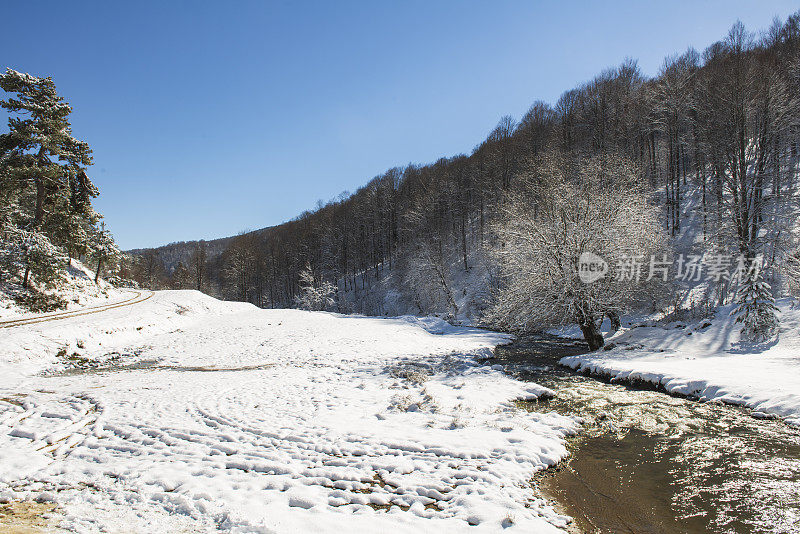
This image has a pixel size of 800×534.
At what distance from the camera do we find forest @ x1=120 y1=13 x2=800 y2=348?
17016mm

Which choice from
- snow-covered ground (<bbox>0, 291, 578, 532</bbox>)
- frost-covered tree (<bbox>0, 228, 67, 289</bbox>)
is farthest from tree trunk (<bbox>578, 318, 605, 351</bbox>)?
frost-covered tree (<bbox>0, 228, 67, 289</bbox>)

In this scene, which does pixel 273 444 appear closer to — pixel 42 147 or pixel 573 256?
pixel 573 256

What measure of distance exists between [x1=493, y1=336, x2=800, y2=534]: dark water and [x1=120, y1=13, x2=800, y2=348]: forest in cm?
800

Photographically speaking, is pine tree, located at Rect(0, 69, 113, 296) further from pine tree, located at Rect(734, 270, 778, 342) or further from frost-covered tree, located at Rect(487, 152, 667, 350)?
pine tree, located at Rect(734, 270, 778, 342)

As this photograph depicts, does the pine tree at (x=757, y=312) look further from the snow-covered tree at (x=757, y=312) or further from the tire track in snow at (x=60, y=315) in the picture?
the tire track in snow at (x=60, y=315)

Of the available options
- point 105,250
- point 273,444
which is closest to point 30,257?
point 105,250

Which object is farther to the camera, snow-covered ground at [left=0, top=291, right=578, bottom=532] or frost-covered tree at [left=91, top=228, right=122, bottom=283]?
frost-covered tree at [left=91, top=228, right=122, bottom=283]

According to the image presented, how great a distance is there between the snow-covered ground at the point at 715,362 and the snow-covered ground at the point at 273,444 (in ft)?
13.2

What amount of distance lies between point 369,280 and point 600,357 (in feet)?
162

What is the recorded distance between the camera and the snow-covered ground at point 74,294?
63.6 ft

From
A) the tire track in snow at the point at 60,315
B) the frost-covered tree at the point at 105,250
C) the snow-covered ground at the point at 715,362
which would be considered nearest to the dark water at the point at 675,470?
the snow-covered ground at the point at 715,362

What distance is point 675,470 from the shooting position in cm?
599

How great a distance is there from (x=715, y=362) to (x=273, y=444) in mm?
14979

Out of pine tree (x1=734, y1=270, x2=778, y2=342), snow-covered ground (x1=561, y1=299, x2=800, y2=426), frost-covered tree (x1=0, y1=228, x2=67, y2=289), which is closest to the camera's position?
snow-covered ground (x1=561, y1=299, x2=800, y2=426)
